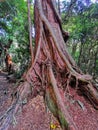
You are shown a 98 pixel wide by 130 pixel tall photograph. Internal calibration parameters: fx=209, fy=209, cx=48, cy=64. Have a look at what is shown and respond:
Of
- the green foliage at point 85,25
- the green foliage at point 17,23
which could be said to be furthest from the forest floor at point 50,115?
the green foliage at point 85,25

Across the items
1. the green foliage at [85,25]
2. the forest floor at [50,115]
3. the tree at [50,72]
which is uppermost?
the green foliage at [85,25]

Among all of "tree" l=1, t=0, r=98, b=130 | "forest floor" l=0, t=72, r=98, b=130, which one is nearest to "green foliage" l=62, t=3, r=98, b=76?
"tree" l=1, t=0, r=98, b=130

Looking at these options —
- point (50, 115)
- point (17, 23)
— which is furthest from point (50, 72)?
point (17, 23)

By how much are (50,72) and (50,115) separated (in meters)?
0.89

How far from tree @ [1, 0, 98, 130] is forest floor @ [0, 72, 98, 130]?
160 mm

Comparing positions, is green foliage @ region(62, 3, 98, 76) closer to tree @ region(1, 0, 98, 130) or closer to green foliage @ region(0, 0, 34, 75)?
green foliage @ region(0, 0, 34, 75)

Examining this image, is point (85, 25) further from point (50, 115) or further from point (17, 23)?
point (50, 115)

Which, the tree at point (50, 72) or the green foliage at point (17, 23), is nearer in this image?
the tree at point (50, 72)

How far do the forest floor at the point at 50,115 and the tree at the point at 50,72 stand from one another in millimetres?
160

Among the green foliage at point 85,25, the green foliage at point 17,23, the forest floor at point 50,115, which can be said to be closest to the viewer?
the forest floor at point 50,115

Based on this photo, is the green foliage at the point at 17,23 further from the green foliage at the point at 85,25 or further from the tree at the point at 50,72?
the tree at the point at 50,72

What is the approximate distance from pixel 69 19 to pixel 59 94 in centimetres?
630

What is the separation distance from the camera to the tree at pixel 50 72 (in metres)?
4.17

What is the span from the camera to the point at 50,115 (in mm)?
4285
